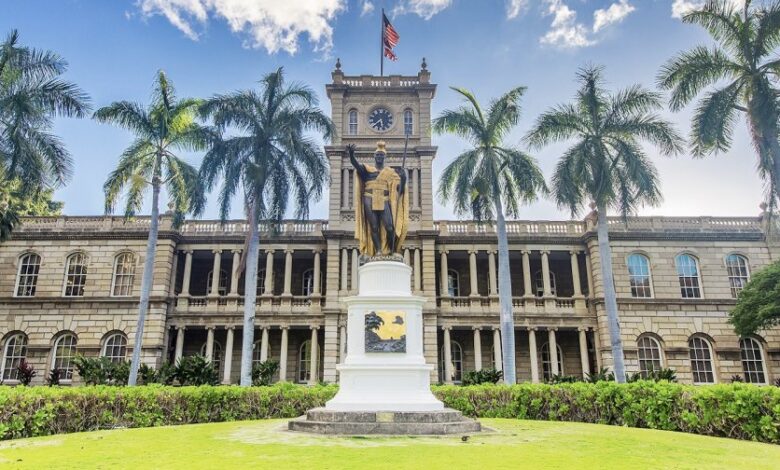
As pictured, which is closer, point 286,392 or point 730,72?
point 286,392

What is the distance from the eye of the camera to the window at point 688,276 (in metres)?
27.4

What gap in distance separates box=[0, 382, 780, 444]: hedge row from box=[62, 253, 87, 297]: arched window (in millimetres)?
18078

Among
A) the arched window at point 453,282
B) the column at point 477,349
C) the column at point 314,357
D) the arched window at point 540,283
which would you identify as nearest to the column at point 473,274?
the column at point 477,349

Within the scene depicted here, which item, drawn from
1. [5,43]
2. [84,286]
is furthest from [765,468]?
[84,286]

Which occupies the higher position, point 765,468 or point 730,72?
point 730,72

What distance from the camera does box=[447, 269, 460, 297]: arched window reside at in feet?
100

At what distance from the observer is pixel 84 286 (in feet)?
89.9

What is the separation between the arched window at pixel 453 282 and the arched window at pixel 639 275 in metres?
8.97

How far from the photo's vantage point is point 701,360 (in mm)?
26516

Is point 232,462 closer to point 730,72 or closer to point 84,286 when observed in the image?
point 730,72

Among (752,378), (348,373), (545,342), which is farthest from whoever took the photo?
(545,342)

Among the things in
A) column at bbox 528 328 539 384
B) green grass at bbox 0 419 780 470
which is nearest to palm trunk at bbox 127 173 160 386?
green grass at bbox 0 419 780 470

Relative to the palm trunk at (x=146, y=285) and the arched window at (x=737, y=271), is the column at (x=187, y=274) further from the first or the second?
the arched window at (x=737, y=271)

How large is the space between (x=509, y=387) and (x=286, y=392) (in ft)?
19.1
